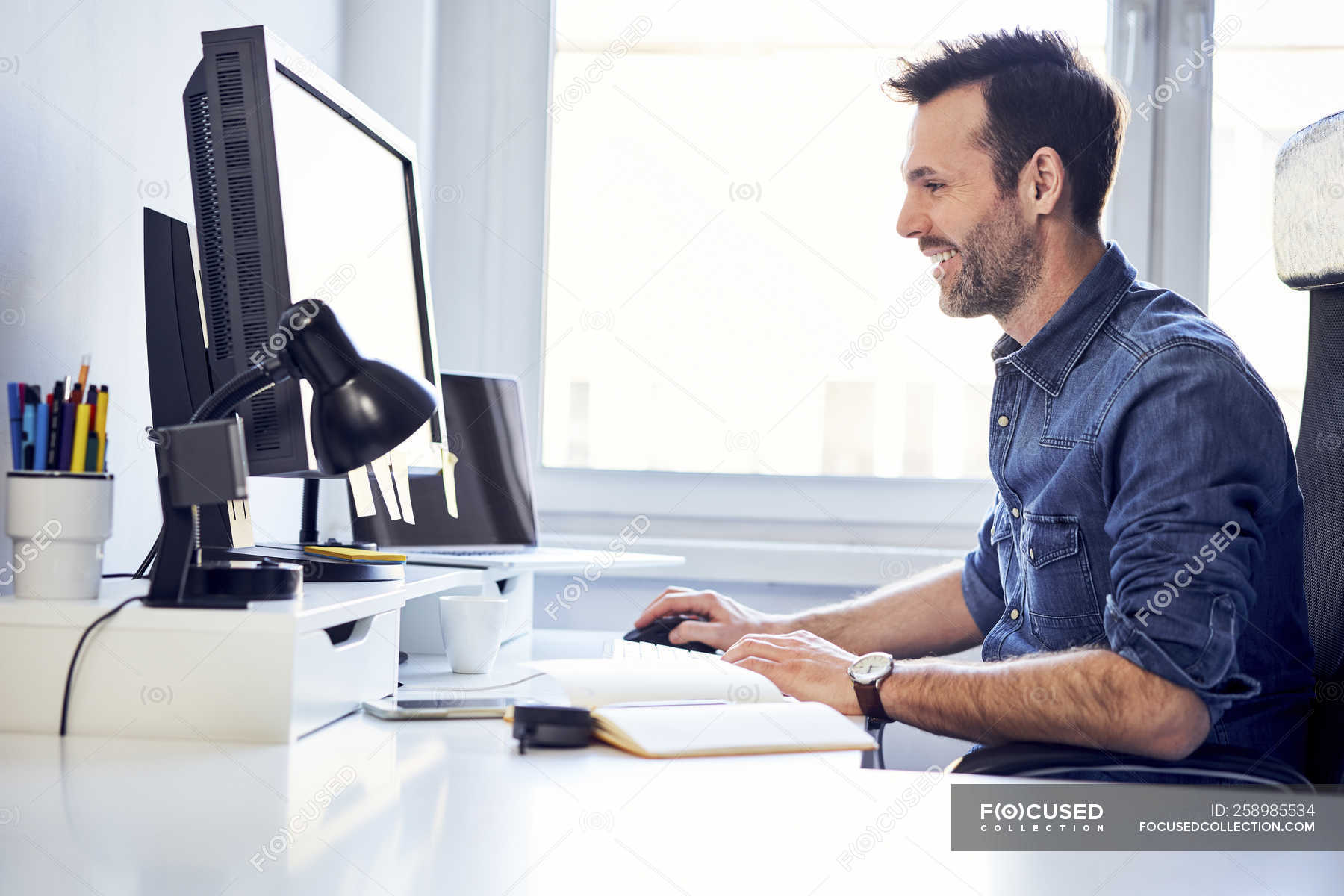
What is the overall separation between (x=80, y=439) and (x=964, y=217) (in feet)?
3.21

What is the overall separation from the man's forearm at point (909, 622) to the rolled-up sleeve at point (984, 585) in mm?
17

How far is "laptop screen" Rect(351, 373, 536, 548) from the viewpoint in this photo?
1.49m

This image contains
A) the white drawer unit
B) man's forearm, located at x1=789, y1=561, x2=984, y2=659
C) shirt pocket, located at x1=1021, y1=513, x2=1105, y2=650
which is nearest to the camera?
the white drawer unit

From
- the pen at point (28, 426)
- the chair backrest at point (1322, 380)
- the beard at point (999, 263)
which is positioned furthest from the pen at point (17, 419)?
the chair backrest at point (1322, 380)

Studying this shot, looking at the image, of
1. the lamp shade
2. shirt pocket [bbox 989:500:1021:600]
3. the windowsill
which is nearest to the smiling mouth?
shirt pocket [bbox 989:500:1021:600]

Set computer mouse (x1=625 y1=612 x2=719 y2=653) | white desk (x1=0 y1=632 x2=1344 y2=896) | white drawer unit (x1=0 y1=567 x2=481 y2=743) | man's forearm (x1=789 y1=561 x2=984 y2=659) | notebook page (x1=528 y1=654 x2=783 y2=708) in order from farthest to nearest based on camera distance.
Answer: man's forearm (x1=789 y1=561 x2=984 y2=659) < computer mouse (x1=625 y1=612 x2=719 y2=653) < notebook page (x1=528 y1=654 x2=783 y2=708) < white drawer unit (x1=0 y1=567 x2=481 y2=743) < white desk (x1=0 y1=632 x2=1344 y2=896)

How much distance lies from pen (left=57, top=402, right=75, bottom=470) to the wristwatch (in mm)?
671

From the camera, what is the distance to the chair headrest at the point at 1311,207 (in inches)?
39.3

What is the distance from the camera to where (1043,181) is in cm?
120

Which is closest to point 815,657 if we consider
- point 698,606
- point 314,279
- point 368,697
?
point 698,606

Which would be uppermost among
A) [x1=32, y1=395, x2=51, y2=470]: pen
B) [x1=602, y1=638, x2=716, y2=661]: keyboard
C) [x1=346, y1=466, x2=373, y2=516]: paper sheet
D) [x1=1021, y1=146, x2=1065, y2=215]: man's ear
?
[x1=1021, y1=146, x2=1065, y2=215]: man's ear

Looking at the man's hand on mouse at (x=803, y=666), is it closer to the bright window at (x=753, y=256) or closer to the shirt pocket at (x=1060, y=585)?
the shirt pocket at (x=1060, y=585)

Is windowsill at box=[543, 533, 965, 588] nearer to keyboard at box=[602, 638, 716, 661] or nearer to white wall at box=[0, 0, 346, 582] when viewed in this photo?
keyboard at box=[602, 638, 716, 661]

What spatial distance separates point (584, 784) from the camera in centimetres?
64
